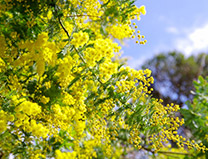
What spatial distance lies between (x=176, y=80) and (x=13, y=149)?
15.5 meters

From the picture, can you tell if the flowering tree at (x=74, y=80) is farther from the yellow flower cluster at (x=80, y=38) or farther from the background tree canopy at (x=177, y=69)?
the background tree canopy at (x=177, y=69)

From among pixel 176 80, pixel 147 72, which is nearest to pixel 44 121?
pixel 147 72

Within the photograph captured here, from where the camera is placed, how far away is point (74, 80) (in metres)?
1.76

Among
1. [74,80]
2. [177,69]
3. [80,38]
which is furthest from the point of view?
[177,69]

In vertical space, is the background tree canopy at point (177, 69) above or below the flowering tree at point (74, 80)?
above

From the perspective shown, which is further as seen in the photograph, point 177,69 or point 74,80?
point 177,69

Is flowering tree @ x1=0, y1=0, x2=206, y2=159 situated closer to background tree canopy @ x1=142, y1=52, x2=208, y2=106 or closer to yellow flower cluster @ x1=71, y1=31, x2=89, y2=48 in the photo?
yellow flower cluster @ x1=71, y1=31, x2=89, y2=48

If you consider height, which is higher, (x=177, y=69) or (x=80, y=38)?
(x=177, y=69)

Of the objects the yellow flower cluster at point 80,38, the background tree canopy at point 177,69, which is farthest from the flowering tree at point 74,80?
the background tree canopy at point 177,69

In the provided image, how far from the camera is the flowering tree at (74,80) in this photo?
1.73m

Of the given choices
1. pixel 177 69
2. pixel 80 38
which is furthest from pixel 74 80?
pixel 177 69

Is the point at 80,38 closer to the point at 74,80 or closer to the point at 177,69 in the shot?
the point at 74,80

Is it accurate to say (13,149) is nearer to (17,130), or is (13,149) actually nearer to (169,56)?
(17,130)

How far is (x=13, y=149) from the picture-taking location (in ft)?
8.46
